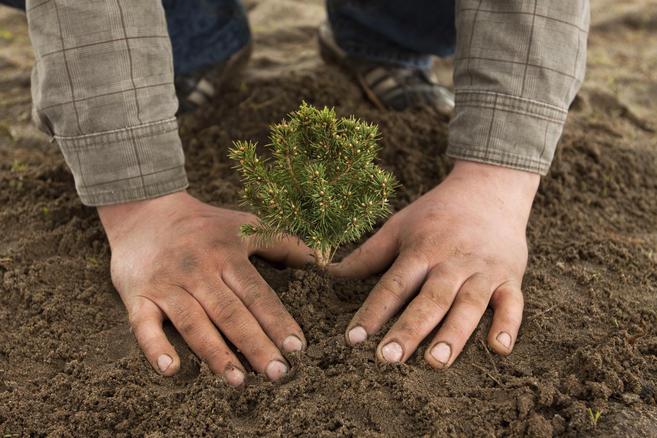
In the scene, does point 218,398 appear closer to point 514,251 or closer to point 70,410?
point 70,410

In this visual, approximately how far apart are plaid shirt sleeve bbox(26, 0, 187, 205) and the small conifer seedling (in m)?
0.57

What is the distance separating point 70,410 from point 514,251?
5.49ft

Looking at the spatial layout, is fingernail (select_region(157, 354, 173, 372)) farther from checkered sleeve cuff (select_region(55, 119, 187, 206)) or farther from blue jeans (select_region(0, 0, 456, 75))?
blue jeans (select_region(0, 0, 456, 75))

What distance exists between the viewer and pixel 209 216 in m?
2.24

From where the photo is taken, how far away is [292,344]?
193 centimetres

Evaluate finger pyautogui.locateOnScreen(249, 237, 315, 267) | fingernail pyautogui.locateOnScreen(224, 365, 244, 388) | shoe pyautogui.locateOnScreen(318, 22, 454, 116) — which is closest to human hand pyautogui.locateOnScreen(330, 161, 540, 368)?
finger pyautogui.locateOnScreen(249, 237, 315, 267)

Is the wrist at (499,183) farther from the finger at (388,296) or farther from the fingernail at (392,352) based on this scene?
the fingernail at (392,352)

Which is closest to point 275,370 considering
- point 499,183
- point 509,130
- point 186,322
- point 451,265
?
point 186,322

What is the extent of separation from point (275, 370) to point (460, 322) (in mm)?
654

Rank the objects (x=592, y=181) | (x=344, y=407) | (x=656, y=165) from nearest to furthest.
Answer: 1. (x=344, y=407)
2. (x=592, y=181)
3. (x=656, y=165)

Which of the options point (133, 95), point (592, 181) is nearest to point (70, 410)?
point (133, 95)

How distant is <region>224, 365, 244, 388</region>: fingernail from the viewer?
1862 mm

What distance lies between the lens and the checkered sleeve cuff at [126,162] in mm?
2184

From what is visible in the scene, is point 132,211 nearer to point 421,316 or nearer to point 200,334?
point 200,334
